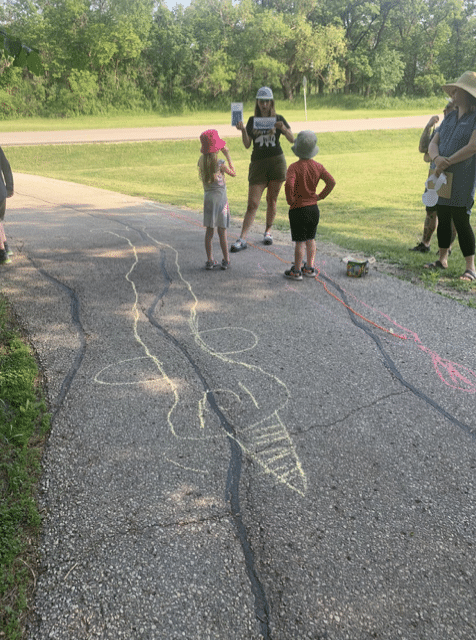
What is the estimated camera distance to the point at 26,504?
2.07m

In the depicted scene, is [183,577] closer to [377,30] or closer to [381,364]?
[381,364]

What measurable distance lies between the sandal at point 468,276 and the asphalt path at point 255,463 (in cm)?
67

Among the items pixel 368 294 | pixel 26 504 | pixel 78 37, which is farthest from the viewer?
pixel 78 37

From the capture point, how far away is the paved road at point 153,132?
18.8m

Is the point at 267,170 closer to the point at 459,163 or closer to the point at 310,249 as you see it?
the point at 310,249

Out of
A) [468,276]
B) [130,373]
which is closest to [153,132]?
[468,276]

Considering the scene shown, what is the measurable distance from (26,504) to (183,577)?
805 millimetres

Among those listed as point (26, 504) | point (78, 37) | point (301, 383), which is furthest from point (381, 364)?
point (78, 37)

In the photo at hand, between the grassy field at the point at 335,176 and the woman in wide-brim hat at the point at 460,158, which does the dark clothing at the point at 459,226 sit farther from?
the grassy field at the point at 335,176

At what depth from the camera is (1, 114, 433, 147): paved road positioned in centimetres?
1875

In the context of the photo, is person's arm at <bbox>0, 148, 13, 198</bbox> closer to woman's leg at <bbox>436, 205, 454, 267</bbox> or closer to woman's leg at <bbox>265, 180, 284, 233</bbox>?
woman's leg at <bbox>265, 180, 284, 233</bbox>

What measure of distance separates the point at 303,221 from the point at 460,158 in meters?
1.63

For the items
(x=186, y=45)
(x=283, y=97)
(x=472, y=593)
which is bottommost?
(x=472, y=593)

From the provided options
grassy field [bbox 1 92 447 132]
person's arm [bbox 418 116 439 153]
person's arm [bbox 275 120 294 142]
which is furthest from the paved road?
person's arm [bbox 418 116 439 153]
